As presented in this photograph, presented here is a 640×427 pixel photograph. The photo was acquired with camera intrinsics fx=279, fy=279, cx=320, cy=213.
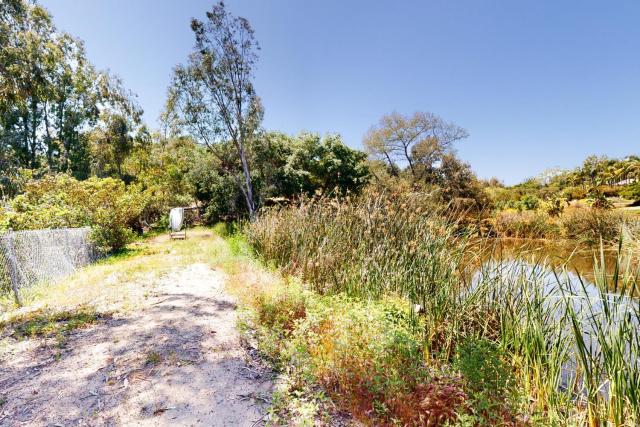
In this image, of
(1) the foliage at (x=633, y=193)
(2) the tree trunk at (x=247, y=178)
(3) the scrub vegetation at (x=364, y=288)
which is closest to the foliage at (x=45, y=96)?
(3) the scrub vegetation at (x=364, y=288)

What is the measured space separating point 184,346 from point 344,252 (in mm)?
2582

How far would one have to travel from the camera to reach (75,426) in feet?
6.49

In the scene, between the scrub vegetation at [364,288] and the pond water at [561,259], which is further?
the scrub vegetation at [364,288]

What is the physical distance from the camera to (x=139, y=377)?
2.53 m

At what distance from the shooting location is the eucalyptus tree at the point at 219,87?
1302 centimetres

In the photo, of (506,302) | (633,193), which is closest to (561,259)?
(506,302)

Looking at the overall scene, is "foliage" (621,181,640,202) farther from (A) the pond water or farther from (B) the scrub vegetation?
(A) the pond water

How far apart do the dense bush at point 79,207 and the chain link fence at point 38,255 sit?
94 centimetres

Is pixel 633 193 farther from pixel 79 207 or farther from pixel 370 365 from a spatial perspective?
pixel 79 207

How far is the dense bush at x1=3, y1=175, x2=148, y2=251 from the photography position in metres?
7.90

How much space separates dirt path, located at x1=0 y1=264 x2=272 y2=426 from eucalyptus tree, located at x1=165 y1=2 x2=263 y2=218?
10.3 meters

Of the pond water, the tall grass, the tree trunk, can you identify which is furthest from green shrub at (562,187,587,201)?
the tall grass

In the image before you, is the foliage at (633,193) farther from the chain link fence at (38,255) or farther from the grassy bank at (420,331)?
the chain link fence at (38,255)

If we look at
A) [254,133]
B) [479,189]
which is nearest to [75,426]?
[254,133]
